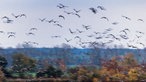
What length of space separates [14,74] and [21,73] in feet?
1.72

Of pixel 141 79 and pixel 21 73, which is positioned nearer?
pixel 141 79

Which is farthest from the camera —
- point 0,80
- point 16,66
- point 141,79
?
point 16,66

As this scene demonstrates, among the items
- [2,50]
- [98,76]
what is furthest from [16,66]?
[2,50]

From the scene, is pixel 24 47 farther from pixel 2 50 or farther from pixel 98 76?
pixel 98 76

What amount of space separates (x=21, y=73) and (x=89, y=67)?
5.56 metres

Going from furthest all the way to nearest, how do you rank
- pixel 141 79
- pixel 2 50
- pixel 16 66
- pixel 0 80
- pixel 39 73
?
pixel 2 50 < pixel 16 66 < pixel 39 73 < pixel 141 79 < pixel 0 80

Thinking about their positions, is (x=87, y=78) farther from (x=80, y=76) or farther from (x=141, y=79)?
(x=141, y=79)

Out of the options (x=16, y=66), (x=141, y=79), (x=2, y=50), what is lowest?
(x=141, y=79)

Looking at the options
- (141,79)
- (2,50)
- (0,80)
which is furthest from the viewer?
(2,50)

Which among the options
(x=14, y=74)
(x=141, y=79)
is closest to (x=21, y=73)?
(x=14, y=74)

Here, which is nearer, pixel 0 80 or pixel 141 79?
pixel 0 80

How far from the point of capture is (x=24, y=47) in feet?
167

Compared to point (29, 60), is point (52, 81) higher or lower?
lower

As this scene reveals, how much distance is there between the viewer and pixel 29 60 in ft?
113
